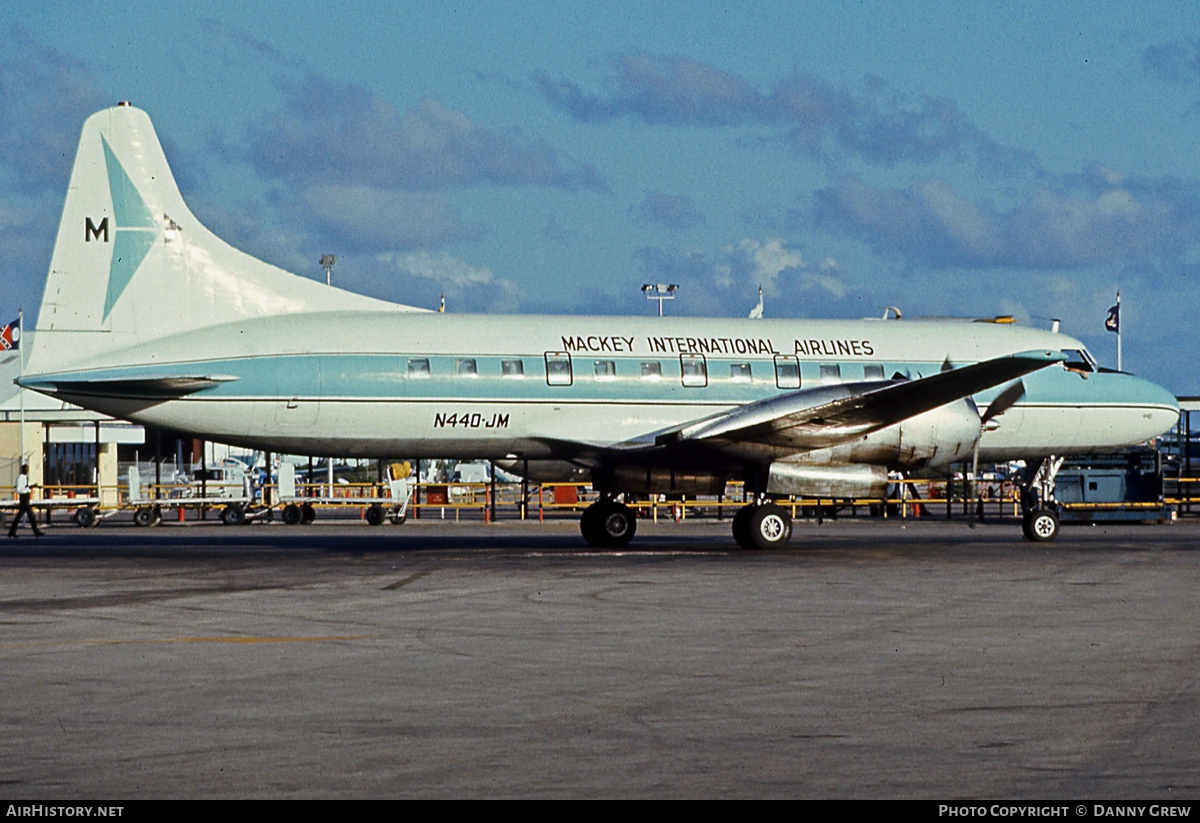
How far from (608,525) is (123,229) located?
10591mm

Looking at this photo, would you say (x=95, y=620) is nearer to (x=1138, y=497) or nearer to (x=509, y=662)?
(x=509, y=662)

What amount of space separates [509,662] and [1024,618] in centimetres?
594

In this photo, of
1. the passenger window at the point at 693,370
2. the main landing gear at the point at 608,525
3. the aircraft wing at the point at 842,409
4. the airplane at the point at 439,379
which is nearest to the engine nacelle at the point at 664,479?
the airplane at the point at 439,379

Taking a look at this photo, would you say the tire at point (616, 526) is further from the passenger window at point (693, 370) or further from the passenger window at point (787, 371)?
the passenger window at point (787, 371)

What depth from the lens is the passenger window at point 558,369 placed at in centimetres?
2573

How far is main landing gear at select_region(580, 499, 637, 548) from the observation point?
2700 centimetres

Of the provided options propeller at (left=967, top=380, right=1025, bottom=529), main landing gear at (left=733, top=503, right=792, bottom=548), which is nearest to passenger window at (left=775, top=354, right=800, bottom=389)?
main landing gear at (left=733, top=503, right=792, bottom=548)

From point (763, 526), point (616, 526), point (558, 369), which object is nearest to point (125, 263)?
point (558, 369)

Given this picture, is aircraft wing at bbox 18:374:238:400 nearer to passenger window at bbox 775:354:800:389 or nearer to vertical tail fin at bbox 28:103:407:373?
vertical tail fin at bbox 28:103:407:373

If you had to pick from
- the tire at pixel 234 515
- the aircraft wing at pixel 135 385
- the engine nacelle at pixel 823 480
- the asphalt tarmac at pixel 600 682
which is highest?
the aircraft wing at pixel 135 385

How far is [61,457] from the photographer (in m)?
86.3

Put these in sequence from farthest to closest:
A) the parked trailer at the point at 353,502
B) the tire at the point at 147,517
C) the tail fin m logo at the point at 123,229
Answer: the tire at the point at 147,517
the parked trailer at the point at 353,502
the tail fin m logo at the point at 123,229

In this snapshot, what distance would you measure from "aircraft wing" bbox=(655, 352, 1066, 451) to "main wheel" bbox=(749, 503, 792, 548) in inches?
53.6

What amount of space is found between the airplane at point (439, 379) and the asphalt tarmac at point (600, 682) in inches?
174
